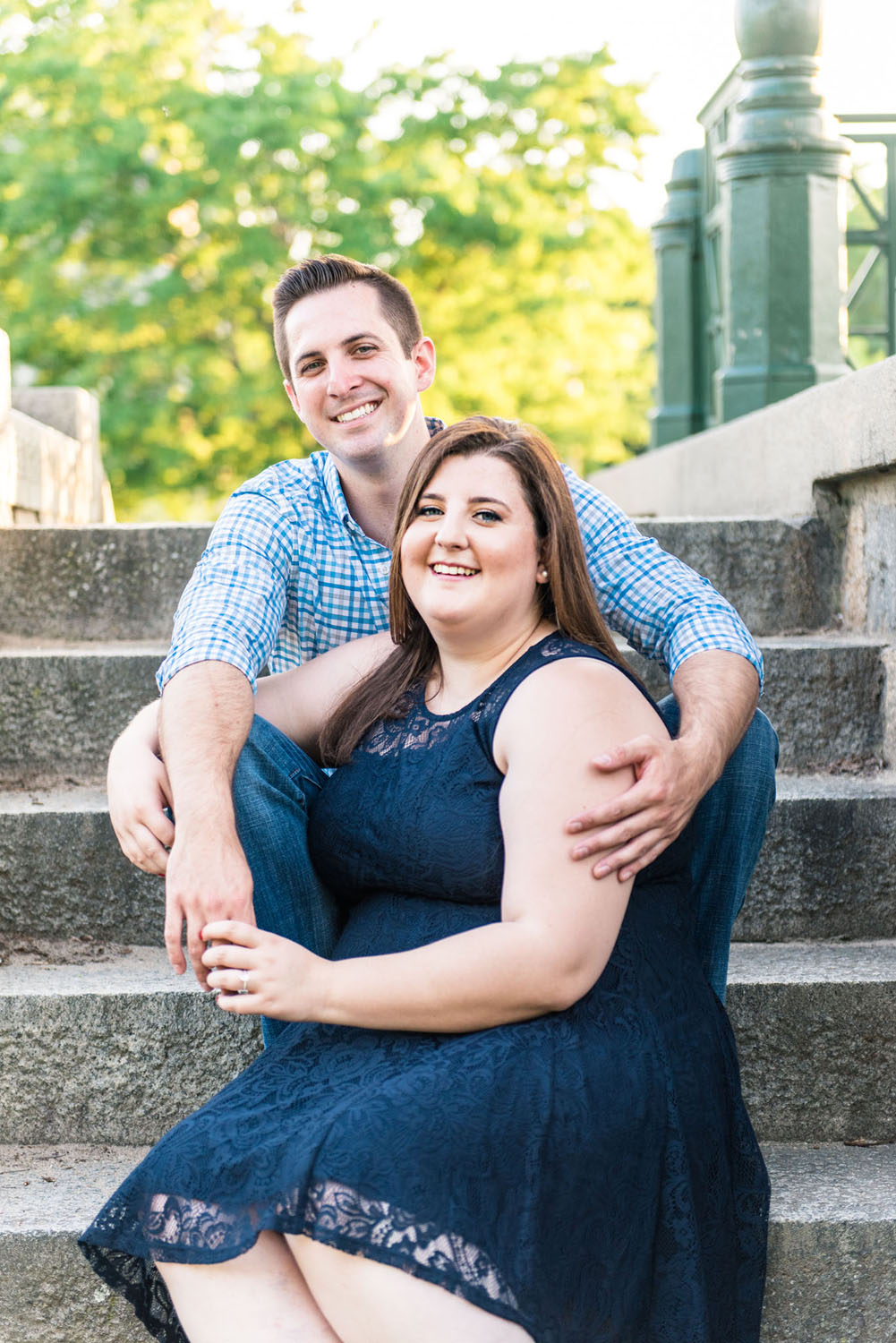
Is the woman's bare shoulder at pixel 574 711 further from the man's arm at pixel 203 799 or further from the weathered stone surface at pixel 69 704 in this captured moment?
the weathered stone surface at pixel 69 704

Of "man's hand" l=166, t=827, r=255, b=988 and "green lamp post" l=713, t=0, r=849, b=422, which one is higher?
"green lamp post" l=713, t=0, r=849, b=422

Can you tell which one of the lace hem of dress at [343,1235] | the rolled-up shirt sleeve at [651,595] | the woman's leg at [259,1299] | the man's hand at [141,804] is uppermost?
the rolled-up shirt sleeve at [651,595]

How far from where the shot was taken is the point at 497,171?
13500 mm

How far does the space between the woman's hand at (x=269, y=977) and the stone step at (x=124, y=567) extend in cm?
201

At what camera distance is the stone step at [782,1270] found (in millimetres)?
1974

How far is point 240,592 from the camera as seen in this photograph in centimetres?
229

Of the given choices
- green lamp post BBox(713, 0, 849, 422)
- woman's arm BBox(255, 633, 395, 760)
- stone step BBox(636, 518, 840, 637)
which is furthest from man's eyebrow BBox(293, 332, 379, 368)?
green lamp post BBox(713, 0, 849, 422)

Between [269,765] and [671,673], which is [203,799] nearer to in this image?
[269,765]

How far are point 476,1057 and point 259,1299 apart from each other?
36 cm

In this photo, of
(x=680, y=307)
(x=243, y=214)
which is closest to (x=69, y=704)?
(x=680, y=307)

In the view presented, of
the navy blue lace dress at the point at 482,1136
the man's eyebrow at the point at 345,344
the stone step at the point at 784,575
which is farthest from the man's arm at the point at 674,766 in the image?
the stone step at the point at 784,575

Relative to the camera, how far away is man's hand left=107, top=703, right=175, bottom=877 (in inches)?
78.5

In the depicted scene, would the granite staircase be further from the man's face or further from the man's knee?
the man's face

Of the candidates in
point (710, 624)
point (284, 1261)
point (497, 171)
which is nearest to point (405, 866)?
point (284, 1261)
